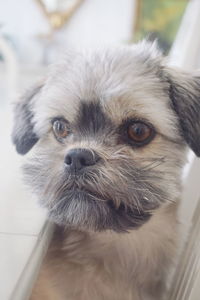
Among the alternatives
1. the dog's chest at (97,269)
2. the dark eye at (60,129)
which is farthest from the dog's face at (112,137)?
the dog's chest at (97,269)

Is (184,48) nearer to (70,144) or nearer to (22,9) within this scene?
(70,144)

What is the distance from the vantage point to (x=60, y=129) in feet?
2.44

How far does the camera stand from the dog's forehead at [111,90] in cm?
68

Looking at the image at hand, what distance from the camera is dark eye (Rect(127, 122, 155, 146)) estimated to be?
0.69m

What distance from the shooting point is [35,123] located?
793mm

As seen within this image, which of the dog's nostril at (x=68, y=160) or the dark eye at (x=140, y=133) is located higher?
the dark eye at (x=140, y=133)

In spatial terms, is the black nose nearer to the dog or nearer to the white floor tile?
the dog

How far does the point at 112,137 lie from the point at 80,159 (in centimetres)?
10

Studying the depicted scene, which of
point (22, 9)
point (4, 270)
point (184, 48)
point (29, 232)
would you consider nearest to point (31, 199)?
point (29, 232)

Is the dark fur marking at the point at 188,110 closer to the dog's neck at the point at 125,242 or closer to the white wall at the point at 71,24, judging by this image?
the dog's neck at the point at 125,242

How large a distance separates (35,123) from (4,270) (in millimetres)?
321

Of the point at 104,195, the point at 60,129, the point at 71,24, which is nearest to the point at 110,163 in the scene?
the point at 104,195

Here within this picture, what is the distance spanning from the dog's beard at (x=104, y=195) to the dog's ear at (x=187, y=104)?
0.24ft

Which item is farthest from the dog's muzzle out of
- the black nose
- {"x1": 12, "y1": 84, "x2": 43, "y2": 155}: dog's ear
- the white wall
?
the white wall
